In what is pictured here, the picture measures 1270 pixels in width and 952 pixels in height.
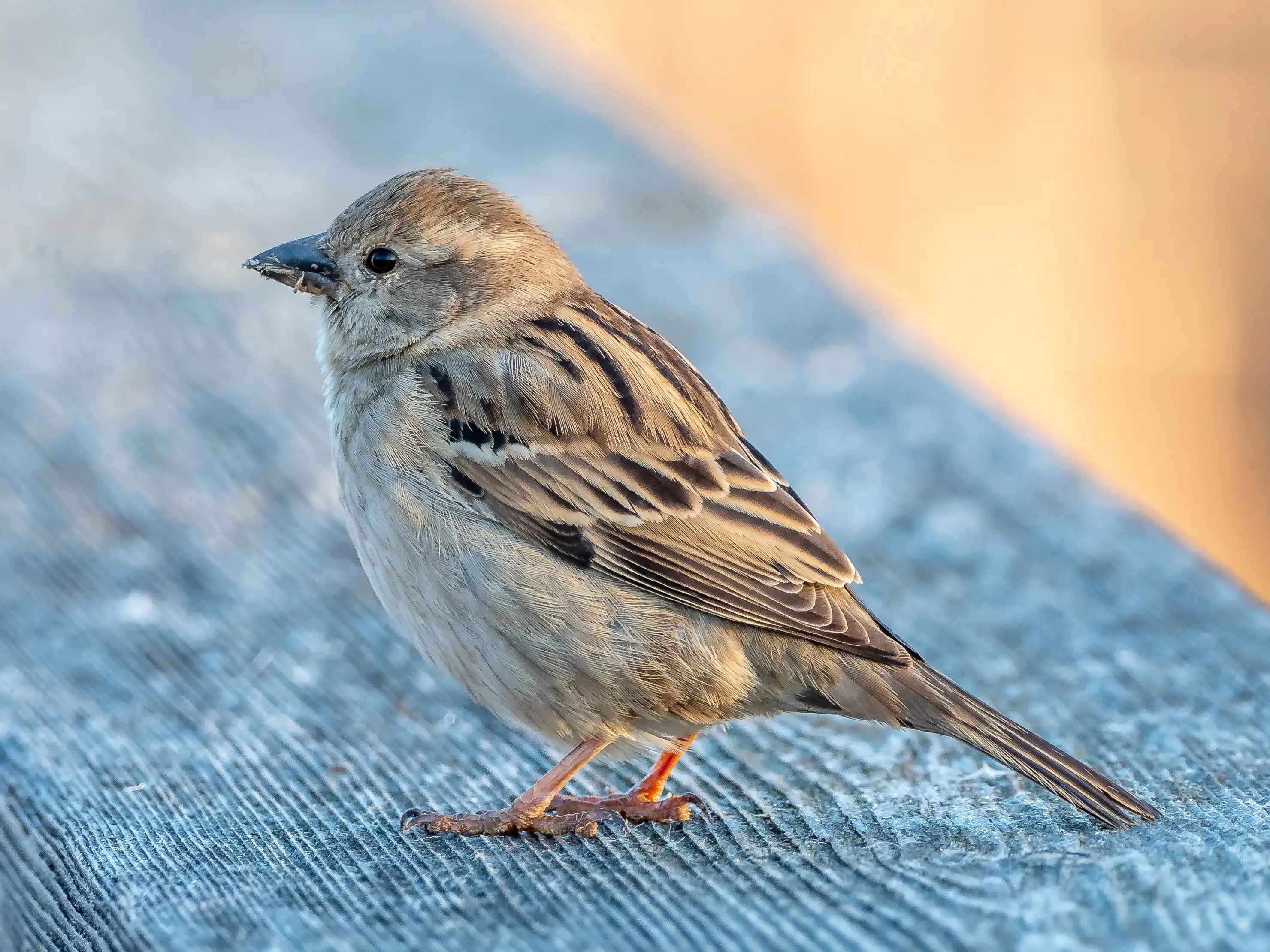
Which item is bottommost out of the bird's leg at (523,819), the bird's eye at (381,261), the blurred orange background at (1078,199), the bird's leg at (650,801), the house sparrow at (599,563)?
the bird's leg at (523,819)

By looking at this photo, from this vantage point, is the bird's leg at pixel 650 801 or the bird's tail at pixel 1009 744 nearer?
the bird's tail at pixel 1009 744

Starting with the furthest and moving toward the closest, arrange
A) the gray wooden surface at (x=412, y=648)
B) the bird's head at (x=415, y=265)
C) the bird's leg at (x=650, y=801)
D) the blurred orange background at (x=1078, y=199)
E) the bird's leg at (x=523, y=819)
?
the blurred orange background at (x=1078, y=199) < the bird's head at (x=415, y=265) < the bird's leg at (x=650, y=801) < the bird's leg at (x=523, y=819) < the gray wooden surface at (x=412, y=648)

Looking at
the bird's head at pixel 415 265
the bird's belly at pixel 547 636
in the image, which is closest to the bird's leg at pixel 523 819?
the bird's belly at pixel 547 636

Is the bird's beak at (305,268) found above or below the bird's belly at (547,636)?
above

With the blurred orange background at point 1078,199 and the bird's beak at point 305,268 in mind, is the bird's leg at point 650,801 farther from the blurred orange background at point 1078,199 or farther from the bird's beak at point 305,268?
the blurred orange background at point 1078,199

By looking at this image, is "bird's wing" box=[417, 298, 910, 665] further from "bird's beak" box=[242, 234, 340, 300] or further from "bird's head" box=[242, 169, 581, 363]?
"bird's beak" box=[242, 234, 340, 300]

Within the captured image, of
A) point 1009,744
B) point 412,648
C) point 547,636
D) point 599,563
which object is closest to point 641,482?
point 599,563
